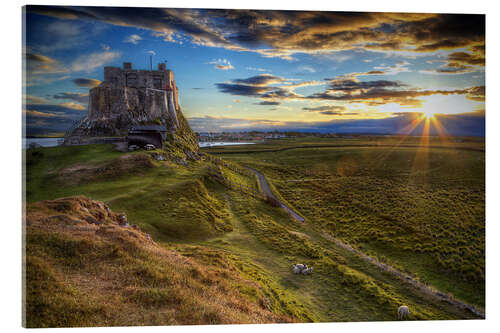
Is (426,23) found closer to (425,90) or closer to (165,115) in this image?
(425,90)

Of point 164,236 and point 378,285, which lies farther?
point 164,236

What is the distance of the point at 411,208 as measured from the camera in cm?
1510

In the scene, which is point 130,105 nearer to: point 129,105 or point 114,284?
point 129,105

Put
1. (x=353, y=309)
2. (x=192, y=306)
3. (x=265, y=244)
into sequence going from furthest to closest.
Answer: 1. (x=265, y=244)
2. (x=353, y=309)
3. (x=192, y=306)

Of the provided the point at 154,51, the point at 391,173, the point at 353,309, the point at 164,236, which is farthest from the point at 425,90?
the point at 164,236

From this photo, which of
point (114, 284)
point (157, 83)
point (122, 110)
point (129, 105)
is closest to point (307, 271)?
point (114, 284)

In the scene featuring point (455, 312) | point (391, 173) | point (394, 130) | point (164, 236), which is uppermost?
point (394, 130)

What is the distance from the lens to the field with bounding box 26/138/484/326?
9.31 m

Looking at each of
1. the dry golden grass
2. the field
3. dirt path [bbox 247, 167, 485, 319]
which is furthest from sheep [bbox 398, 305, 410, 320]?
the dry golden grass

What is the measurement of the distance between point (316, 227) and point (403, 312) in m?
10.3

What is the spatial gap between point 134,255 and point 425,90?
50.6ft

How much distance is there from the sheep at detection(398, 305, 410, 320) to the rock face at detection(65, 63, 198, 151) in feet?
86.1

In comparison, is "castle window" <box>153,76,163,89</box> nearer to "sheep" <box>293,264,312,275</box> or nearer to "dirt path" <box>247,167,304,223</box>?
"dirt path" <box>247,167,304,223</box>

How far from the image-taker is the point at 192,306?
6434mm
